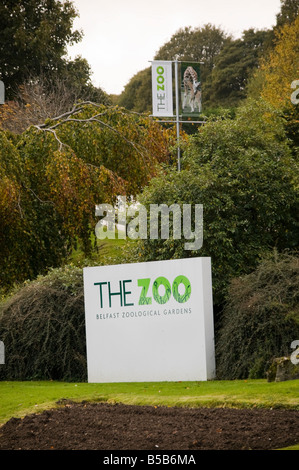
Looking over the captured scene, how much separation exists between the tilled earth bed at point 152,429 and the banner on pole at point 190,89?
2251cm

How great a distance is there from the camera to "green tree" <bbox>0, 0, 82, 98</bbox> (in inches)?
1348

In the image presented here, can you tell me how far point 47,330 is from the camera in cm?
1415

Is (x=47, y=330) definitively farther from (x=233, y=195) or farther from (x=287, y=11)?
(x=287, y=11)

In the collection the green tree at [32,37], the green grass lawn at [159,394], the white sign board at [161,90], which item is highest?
the green tree at [32,37]

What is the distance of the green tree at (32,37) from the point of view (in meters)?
34.2

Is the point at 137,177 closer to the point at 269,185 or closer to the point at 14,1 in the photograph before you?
the point at 269,185

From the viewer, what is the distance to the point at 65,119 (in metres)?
15.9

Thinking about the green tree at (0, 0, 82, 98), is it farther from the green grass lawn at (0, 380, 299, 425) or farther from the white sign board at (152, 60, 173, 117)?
the green grass lawn at (0, 380, 299, 425)

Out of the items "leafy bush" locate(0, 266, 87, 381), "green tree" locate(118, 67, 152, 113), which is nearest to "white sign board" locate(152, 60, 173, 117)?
"leafy bush" locate(0, 266, 87, 381)

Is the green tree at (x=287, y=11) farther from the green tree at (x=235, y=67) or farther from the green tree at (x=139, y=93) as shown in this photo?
the green tree at (x=139, y=93)

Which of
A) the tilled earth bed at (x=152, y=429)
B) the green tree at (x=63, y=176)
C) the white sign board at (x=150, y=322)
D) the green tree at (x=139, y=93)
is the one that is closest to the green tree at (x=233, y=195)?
the green tree at (x=63, y=176)

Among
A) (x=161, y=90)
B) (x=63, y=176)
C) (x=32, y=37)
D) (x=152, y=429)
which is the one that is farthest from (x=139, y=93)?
(x=152, y=429)

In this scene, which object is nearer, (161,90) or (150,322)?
(150,322)
